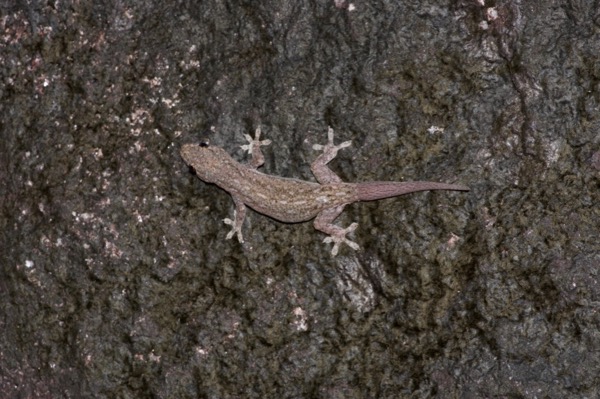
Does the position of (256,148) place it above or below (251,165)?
above

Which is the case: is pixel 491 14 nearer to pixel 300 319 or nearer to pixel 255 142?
pixel 255 142

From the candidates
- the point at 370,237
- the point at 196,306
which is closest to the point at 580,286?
the point at 370,237

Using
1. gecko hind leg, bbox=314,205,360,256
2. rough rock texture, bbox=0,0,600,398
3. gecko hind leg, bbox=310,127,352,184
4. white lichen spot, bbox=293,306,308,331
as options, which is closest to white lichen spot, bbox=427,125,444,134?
rough rock texture, bbox=0,0,600,398

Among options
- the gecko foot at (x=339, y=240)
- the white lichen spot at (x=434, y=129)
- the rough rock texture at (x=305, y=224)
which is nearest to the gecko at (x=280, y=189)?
the gecko foot at (x=339, y=240)

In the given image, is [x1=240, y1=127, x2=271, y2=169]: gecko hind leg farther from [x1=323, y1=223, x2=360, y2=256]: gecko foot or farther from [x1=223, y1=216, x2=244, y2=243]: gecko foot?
[x1=323, y1=223, x2=360, y2=256]: gecko foot

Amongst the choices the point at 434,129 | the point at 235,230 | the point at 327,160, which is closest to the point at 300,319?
the point at 235,230
